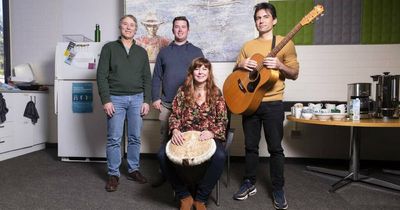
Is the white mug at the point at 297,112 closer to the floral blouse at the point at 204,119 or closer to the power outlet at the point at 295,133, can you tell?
the power outlet at the point at 295,133

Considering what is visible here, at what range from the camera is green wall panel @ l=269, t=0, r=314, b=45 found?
10.5ft

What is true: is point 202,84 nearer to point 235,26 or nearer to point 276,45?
point 276,45

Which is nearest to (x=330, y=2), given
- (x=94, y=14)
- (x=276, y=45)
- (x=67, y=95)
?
(x=276, y=45)

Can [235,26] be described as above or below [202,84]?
above

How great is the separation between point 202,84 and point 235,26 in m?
1.46

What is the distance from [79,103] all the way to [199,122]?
1.92 metres

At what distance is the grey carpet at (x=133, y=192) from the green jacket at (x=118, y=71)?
794mm

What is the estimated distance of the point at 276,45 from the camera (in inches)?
78.6

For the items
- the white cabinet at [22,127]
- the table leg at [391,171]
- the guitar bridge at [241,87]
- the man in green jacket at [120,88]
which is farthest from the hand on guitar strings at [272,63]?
the white cabinet at [22,127]

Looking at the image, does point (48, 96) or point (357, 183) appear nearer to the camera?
point (357, 183)

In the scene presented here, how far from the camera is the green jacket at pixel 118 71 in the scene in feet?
7.77

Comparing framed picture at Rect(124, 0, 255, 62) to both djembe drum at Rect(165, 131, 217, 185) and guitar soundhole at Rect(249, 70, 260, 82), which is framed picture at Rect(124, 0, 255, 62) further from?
djembe drum at Rect(165, 131, 217, 185)

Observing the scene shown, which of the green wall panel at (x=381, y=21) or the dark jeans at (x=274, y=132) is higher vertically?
the green wall panel at (x=381, y=21)

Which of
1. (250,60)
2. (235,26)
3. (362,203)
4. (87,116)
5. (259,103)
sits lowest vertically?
(362,203)
